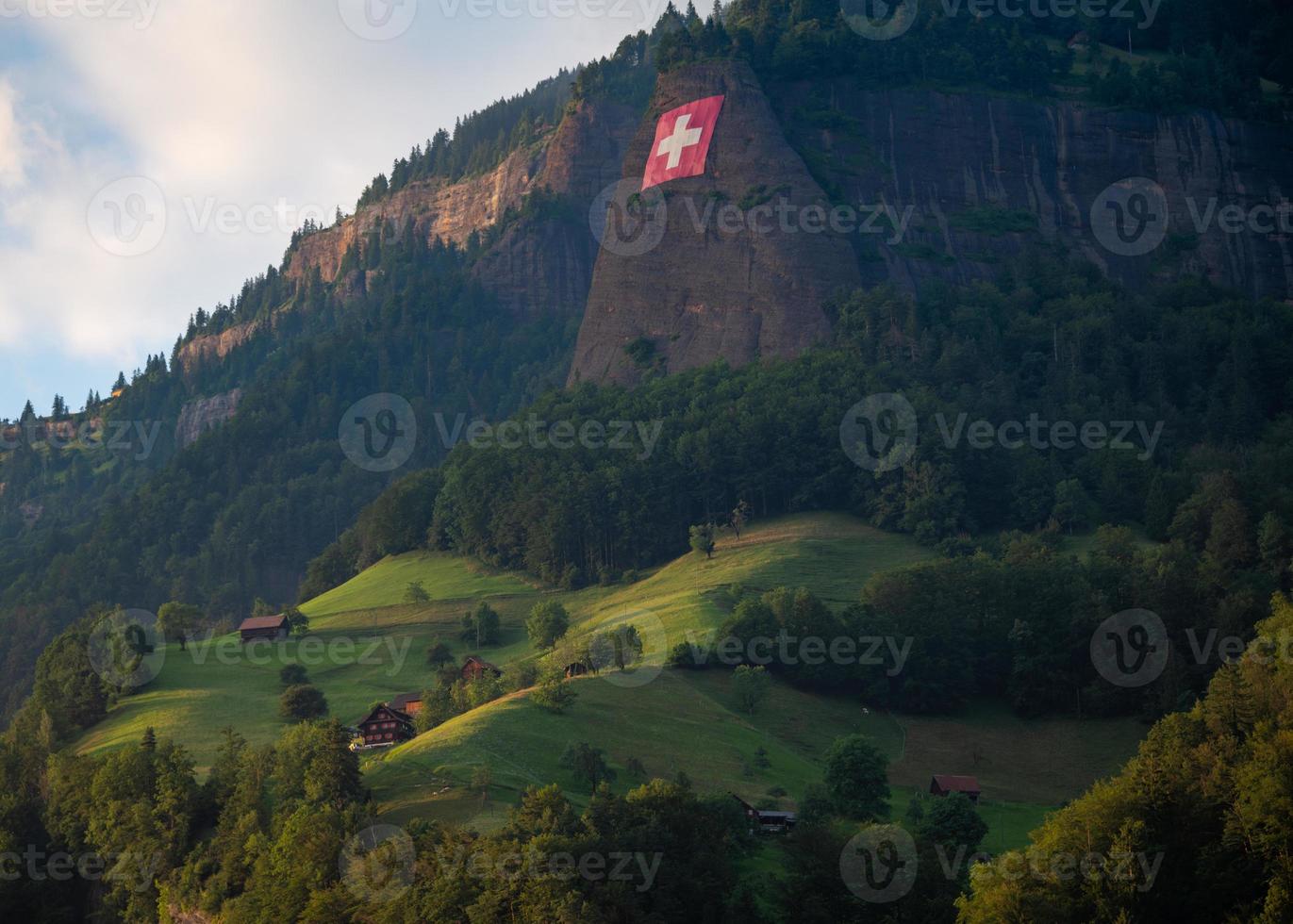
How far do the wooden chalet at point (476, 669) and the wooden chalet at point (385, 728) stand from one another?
7.04 metres

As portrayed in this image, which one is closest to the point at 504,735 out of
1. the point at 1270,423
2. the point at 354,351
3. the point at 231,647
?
the point at 231,647

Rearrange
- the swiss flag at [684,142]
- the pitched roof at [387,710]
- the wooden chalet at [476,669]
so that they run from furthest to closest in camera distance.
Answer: the swiss flag at [684,142]
the wooden chalet at [476,669]
the pitched roof at [387,710]

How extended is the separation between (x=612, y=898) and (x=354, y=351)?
155307 millimetres

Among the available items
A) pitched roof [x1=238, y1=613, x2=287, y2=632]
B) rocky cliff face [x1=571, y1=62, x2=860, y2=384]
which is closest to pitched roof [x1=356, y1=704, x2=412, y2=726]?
pitched roof [x1=238, y1=613, x2=287, y2=632]

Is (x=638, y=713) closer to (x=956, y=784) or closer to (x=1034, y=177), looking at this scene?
(x=956, y=784)

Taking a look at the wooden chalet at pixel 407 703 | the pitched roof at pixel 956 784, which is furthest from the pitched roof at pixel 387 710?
the pitched roof at pixel 956 784

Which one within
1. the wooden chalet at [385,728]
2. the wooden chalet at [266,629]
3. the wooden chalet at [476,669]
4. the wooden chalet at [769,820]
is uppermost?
the wooden chalet at [266,629]

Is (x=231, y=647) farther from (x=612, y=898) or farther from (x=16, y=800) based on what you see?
(x=612, y=898)

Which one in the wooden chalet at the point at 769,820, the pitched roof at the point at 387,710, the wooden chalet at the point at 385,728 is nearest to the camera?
the wooden chalet at the point at 769,820

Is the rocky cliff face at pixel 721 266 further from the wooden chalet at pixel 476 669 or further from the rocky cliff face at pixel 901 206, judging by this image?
the wooden chalet at pixel 476 669

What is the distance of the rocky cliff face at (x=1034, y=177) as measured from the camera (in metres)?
141

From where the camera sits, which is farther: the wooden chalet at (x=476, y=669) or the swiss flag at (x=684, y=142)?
the swiss flag at (x=684, y=142)

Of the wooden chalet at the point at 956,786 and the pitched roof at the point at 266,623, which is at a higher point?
the pitched roof at the point at 266,623

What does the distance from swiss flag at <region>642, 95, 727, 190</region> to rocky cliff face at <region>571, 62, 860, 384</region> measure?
746 millimetres
